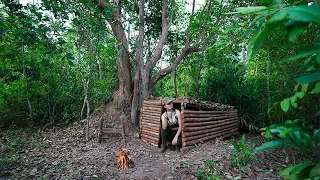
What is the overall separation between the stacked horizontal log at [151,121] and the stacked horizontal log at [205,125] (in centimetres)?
90

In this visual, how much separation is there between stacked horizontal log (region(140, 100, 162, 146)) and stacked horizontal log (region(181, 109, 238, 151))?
90 centimetres

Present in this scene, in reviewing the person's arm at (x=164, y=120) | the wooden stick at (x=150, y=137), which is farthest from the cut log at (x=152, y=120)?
the wooden stick at (x=150, y=137)

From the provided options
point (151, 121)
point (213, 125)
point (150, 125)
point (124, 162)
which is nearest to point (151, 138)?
point (150, 125)

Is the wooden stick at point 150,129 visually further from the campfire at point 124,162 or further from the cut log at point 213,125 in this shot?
the campfire at point 124,162

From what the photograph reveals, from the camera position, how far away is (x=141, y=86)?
24.0ft

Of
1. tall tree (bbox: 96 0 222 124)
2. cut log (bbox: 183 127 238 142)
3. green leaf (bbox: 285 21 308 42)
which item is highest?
tall tree (bbox: 96 0 222 124)

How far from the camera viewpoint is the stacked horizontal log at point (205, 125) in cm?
519

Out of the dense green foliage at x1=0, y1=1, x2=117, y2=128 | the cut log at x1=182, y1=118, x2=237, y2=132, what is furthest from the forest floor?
the dense green foliage at x1=0, y1=1, x2=117, y2=128

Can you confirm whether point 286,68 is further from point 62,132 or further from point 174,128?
point 62,132

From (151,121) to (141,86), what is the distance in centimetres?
174

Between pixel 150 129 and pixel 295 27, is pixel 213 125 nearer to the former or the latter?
pixel 150 129

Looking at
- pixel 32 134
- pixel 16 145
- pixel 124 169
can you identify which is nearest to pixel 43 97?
pixel 32 134

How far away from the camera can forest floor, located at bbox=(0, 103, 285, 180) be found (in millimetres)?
3615

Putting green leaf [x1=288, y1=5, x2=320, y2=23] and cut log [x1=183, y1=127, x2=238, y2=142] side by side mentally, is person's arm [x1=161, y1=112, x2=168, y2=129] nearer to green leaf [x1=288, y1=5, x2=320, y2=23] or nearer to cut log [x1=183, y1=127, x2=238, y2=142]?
cut log [x1=183, y1=127, x2=238, y2=142]
